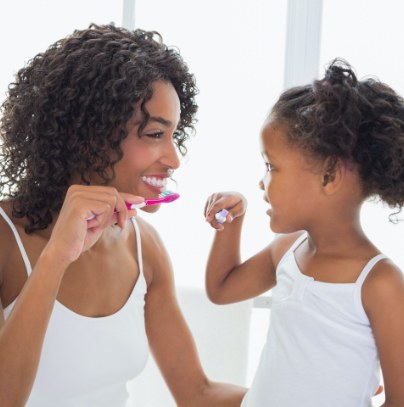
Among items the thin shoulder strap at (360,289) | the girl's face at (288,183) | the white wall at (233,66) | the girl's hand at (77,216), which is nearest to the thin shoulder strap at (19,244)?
the girl's hand at (77,216)

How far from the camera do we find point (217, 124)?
8.13ft

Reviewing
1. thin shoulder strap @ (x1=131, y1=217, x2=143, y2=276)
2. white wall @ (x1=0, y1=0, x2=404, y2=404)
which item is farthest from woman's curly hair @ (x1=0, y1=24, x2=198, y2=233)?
white wall @ (x1=0, y1=0, x2=404, y2=404)

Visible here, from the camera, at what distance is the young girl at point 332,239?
50.2 inches

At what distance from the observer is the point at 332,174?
1316 mm

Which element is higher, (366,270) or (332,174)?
(332,174)

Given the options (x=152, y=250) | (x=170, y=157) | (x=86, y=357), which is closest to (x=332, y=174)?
(x=170, y=157)

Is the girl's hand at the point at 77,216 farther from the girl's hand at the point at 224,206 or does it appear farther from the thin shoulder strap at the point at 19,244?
the girl's hand at the point at 224,206

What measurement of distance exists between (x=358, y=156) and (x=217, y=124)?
121cm

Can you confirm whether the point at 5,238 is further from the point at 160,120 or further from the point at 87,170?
the point at 160,120

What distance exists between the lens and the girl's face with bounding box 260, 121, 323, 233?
4.34 feet

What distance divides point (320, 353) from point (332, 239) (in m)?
0.21

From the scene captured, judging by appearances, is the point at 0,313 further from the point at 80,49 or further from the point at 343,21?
the point at 343,21

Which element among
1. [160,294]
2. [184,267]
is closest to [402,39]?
[184,267]

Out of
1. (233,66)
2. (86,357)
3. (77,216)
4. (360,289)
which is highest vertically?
(233,66)
